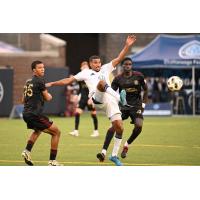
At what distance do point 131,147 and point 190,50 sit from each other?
896cm

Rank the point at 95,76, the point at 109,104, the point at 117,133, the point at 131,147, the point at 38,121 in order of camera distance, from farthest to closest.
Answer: the point at 131,147
the point at 95,76
the point at 117,133
the point at 109,104
the point at 38,121

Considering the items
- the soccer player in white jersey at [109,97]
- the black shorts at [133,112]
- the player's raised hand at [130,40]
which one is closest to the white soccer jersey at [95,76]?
the soccer player in white jersey at [109,97]

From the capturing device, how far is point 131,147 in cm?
1631

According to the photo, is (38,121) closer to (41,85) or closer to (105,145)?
(41,85)

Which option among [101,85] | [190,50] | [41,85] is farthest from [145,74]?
[41,85]

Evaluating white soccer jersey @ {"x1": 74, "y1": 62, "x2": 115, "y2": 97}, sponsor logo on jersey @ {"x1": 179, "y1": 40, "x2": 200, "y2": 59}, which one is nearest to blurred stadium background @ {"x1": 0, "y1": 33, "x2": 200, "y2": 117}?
sponsor logo on jersey @ {"x1": 179, "y1": 40, "x2": 200, "y2": 59}

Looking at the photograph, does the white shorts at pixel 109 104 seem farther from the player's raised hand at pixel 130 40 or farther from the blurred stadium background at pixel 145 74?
the blurred stadium background at pixel 145 74

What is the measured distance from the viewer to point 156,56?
83.8ft

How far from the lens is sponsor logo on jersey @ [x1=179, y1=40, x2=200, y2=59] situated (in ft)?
79.6

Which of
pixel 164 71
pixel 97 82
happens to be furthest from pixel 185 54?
pixel 97 82

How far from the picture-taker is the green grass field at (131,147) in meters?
14.0

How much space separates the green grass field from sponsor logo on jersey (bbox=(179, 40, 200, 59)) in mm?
2088
